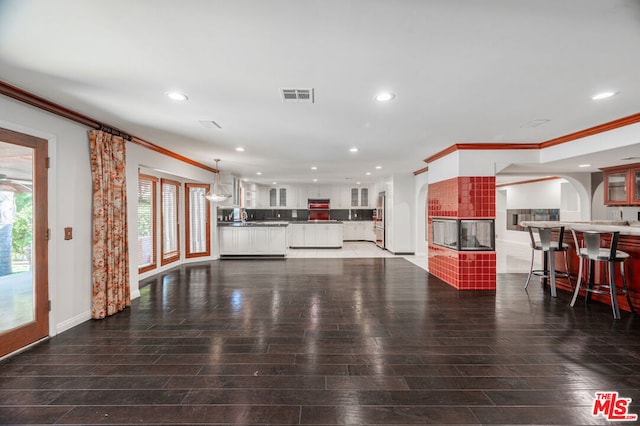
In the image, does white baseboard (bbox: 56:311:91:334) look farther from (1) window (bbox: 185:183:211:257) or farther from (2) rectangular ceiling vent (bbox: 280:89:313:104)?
(1) window (bbox: 185:183:211:257)

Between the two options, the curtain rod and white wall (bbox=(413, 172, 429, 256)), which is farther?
white wall (bbox=(413, 172, 429, 256))

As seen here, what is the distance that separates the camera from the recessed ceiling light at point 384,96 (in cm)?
255

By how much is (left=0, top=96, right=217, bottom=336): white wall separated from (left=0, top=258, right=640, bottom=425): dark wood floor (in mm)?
313

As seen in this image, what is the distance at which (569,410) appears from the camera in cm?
179

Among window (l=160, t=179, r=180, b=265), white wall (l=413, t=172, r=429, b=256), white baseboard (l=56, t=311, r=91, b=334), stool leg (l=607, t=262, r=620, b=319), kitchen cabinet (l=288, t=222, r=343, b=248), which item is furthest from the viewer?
kitchen cabinet (l=288, t=222, r=343, b=248)

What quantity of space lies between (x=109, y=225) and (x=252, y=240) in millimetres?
4263

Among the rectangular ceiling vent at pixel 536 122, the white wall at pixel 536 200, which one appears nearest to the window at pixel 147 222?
the rectangular ceiling vent at pixel 536 122

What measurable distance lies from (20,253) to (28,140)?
3.54 feet

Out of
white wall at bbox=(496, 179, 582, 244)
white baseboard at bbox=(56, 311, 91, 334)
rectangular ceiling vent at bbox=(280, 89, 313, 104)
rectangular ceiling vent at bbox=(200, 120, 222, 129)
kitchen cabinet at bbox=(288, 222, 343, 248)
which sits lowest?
white baseboard at bbox=(56, 311, 91, 334)

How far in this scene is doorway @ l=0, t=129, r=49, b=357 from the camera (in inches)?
97.9

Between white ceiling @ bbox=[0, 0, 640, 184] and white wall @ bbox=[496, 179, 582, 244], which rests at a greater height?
white ceiling @ bbox=[0, 0, 640, 184]

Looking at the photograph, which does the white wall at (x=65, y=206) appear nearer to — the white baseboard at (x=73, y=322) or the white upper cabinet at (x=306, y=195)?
the white baseboard at (x=73, y=322)

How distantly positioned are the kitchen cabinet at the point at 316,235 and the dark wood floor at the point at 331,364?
213 inches

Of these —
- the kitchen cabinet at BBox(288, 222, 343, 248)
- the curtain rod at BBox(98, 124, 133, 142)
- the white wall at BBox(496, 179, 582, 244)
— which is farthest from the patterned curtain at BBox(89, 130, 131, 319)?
the white wall at BBox(496, 179, 582, 244)
